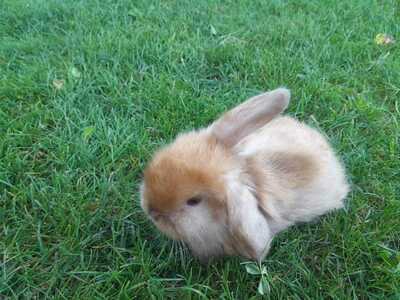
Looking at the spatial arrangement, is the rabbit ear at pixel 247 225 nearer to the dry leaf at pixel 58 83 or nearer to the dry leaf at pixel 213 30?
the dry leaf at pixel 58 83

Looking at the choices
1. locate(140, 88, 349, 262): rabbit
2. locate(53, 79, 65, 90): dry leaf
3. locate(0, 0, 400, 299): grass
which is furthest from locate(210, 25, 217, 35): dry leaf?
locate(140, 88, 349, 262): rabbit

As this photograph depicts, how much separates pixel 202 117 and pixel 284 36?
1.43 metres

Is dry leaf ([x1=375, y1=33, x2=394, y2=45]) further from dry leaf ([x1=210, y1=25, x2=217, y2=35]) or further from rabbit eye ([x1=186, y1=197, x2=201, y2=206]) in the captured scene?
rabbit eye ([x1=186, y1=197, x2=201, y2=206])

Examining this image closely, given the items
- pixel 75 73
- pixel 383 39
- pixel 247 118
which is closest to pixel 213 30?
pixel 75 73

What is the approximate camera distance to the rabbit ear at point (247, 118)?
87.6 inches

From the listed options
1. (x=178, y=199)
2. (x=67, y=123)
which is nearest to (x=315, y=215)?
(x=178, y=199)

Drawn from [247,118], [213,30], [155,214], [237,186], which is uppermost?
[247,118]

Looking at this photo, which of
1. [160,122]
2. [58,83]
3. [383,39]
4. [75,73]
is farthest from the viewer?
[383,39]

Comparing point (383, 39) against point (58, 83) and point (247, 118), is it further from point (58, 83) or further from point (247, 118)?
point (58, 83)

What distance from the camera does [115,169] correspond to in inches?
109

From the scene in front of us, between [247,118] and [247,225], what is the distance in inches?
19.2

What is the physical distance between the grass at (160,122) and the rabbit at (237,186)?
0.52 feet

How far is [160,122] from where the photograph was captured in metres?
3.12

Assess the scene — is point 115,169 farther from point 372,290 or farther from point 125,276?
point 372,290
